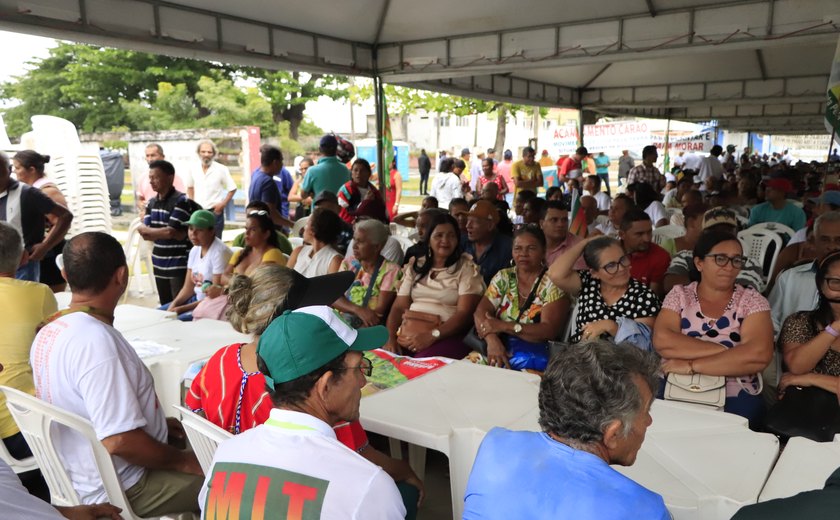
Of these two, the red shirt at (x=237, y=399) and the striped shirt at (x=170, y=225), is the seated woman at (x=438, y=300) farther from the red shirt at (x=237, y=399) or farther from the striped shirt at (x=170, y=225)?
the striped shirt at (x=170, y=225)

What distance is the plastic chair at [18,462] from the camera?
2.26 m

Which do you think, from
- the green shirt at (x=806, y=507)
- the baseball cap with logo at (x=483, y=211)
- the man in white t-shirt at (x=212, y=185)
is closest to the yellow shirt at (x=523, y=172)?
the man in white t-shirt at (x=212, y=185)

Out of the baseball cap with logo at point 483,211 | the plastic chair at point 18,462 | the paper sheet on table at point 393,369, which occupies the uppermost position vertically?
the baseball cap with logo at point 483,211

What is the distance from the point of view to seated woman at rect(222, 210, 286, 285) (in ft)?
13.4

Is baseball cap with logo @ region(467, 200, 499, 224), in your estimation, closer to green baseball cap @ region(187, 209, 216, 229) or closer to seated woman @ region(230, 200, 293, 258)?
seated woman @ region(230, 200, 293, 258)

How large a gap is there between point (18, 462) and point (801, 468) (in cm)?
276

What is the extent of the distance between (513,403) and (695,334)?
1.02 m

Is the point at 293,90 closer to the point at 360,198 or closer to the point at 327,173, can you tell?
the point at 327,173

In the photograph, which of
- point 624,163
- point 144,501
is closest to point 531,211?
point 144,501

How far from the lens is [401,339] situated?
141 inches

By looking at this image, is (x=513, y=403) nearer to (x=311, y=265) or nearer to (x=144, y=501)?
(x=144, y=501)

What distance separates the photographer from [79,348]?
1830 millimetres

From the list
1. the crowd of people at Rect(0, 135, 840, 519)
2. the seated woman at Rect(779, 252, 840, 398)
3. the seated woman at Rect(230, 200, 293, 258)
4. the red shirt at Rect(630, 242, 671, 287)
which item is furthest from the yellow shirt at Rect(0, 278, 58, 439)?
the red shirt at Rect(630, 242, 671, 287)

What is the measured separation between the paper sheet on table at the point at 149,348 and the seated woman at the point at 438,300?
1.22 meters
